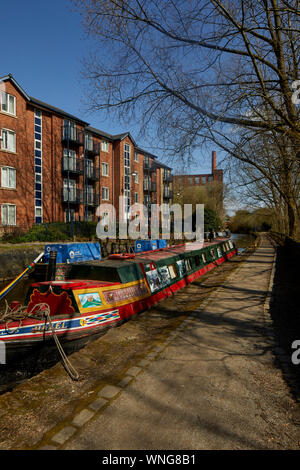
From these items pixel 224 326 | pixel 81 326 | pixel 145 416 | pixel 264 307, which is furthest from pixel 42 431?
pixel 264 307

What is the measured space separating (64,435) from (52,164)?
1092 inches

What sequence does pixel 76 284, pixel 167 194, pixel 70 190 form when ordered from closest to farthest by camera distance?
pixel 76 284
pixel 70 190
pixel 167 194

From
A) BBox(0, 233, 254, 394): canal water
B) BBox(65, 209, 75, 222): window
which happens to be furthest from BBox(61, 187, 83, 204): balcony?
BBox(0, 233, 254, 394): canal water

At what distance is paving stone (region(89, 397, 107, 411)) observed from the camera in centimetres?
394

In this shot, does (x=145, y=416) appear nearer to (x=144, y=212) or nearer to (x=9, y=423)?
(x=9, y=423)

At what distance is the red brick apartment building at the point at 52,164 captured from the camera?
2406 centimetres

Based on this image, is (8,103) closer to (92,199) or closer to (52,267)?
(92,199)

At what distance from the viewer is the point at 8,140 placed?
24031mm

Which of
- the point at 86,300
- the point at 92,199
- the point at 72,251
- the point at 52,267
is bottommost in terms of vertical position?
the point at 86,300

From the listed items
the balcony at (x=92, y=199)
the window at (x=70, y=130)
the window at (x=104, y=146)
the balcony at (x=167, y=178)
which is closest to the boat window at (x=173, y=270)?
the balcony at (x=92, y=199)

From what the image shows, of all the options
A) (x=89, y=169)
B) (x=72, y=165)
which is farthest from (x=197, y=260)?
(x=89, y=169)

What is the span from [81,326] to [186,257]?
779cm
